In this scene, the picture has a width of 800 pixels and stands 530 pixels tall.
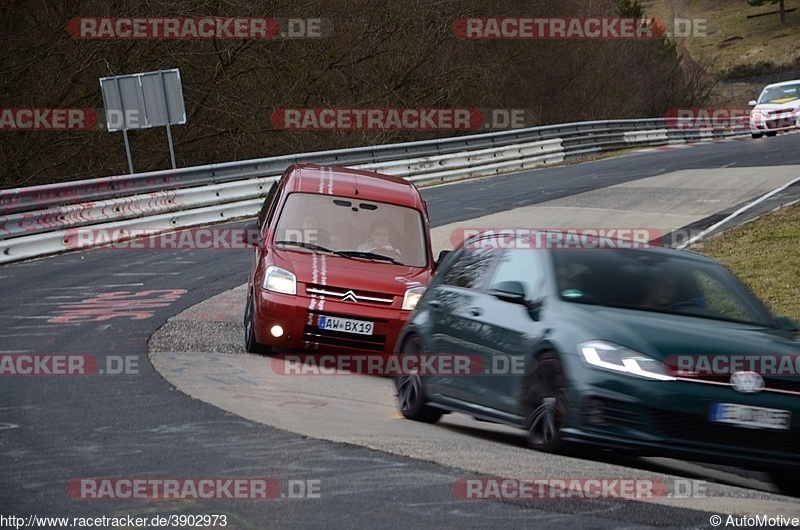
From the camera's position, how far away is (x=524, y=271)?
873 cm

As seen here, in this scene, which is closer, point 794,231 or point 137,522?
point 137,522

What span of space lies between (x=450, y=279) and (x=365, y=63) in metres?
29.1

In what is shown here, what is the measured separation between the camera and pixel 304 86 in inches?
1436

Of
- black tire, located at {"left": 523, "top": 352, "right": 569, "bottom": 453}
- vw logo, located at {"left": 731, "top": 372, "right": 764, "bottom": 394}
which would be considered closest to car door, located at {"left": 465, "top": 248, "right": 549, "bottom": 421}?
black tire, located at {"left": 523, "top": 352, "right": 569, "bottom": 453}

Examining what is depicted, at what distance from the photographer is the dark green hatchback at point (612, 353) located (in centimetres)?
714

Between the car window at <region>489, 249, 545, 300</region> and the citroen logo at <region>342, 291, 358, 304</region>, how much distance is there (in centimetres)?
278

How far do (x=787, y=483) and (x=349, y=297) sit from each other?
5062 mm

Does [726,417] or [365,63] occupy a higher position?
[365,63]

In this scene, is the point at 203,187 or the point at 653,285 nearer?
the point at 653,285

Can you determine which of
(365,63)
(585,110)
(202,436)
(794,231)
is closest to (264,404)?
(202,436)

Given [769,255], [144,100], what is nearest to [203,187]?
[144,100]

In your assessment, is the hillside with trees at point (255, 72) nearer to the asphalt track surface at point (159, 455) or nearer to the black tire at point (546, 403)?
the asphalt track surface at point (159, 455)

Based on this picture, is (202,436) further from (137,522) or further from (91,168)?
(91,168)

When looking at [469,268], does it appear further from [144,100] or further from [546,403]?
[144,100]
